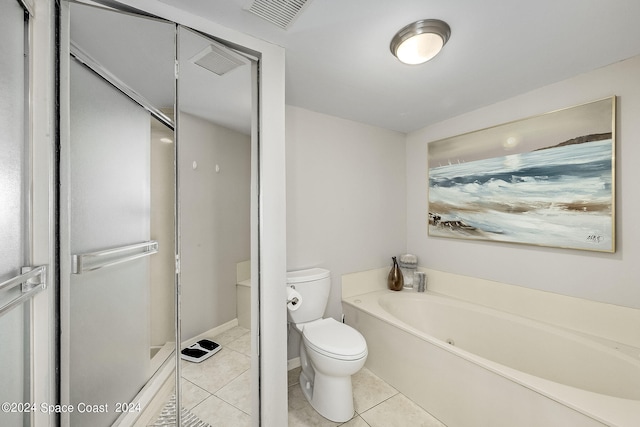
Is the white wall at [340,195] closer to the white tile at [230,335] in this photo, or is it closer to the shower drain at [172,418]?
the white tile at [230,335]

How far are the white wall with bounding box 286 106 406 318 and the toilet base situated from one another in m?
0.70

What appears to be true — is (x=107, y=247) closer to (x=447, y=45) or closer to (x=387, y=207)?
(x=447, y=45)

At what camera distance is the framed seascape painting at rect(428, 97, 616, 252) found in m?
1.60

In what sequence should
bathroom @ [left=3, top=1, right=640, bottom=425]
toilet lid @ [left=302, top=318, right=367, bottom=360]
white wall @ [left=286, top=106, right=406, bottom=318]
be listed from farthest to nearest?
1. white wall @ [left=286, top=106, right=406, bottom=318]
2. toilet lid @ [left=302, top=318, right=367, bottom=360]
3. bathroom @ [left=3, top=1, right=640, bottom=425]

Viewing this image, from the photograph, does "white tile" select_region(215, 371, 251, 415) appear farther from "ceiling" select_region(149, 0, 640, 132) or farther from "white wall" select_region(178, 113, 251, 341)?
"ceiling" select_region(149, 0, 640, 132)

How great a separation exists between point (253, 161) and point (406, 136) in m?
2.08

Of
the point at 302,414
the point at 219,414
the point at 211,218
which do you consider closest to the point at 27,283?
the point at 211,218

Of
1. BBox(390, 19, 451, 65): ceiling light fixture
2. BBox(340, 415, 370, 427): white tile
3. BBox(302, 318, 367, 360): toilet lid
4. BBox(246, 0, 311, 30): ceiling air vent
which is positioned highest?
BBox(246, 0, 311, 30): ceiling air vent

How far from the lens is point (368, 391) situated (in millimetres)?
1890

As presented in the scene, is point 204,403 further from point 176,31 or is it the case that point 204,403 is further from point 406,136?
point 406,136

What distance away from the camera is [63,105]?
0.95 metres

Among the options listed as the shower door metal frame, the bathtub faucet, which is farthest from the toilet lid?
the shower door metal frame

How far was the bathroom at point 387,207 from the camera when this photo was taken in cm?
142

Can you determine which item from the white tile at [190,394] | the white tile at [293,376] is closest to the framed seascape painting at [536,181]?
the white tile at [293,376]
